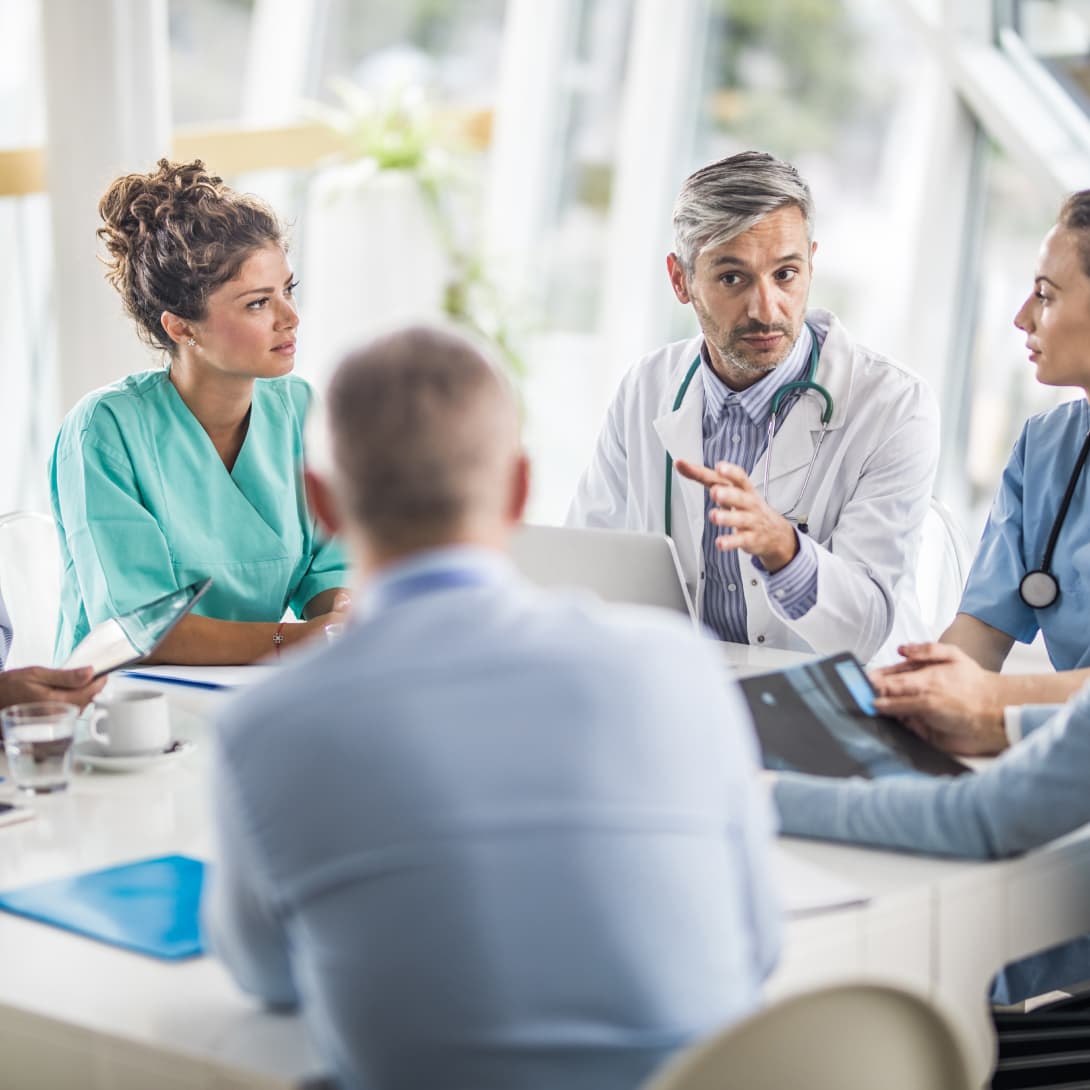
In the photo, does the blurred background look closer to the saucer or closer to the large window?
the large window

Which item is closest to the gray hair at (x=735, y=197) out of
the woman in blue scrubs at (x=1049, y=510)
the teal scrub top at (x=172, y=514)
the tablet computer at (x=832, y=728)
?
the woman in blue scrubs at (x=1049, y=510)

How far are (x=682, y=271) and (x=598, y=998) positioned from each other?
1.85m

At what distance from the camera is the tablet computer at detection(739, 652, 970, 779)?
5.10ft

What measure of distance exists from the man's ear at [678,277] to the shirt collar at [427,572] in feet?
5.47

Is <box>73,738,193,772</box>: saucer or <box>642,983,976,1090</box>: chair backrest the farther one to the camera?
<box>73,738,193,772</box>: saucer

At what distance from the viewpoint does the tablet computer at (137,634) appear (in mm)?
1800

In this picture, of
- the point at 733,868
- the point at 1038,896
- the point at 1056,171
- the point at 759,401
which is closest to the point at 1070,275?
the point at 759,401

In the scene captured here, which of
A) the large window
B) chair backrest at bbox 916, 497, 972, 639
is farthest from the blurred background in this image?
chair backrest at bbox 916, 497, 972, 639

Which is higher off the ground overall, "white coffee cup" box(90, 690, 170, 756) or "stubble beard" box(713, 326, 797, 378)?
"stubble beard" box(713, 326, 797, 378)

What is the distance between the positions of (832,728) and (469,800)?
2.72 ft

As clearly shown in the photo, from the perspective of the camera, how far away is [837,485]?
95.3 inches

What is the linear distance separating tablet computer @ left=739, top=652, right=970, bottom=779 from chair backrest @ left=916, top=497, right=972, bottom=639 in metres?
0.86

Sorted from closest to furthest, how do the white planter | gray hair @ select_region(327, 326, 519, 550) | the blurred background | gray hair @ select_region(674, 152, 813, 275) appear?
1. gray hair @ select_region(327, 326, 519, 550)
2. gray hair @ select_region(674, 152, 813, 275)
3. the blurred background
4. the white planter

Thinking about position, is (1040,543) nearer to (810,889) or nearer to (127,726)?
(810,889)
